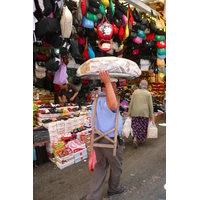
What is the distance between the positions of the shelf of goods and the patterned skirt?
138 cm

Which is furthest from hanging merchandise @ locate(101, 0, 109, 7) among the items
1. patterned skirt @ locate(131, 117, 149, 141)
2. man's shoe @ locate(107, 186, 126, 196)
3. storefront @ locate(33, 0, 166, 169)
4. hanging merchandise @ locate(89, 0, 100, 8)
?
man's shoe @ locate(107, 186, 126, 196)

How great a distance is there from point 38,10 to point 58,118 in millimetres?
2416

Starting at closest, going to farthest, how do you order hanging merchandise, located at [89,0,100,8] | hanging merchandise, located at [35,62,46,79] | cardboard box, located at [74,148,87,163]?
cardboard box, located at [74,148,87,163] → hanging merchandise, located at [89,0,100,8] → hanging merchandise, located at [35,62,46,79]

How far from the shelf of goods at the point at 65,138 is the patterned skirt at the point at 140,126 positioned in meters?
1.38

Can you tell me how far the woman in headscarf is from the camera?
15.3 ft

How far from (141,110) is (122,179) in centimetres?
201

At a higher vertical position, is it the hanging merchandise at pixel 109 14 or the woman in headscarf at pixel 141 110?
the hanging merchandise at pixel 109 14

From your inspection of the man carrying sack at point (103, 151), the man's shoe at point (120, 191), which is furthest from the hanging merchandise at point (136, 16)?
the man's shoe at point (120, 191)

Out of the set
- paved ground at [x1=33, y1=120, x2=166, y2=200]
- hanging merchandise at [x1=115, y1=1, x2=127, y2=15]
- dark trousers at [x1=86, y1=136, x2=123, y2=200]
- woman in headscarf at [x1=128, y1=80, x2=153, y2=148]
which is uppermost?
hanging merchandise at [x1=115, y1=1, x2=127, y2=15]

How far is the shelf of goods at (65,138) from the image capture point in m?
3.80

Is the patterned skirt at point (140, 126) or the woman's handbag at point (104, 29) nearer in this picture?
the woman's handbag at point (104, 29)

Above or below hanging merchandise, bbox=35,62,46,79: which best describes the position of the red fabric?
above

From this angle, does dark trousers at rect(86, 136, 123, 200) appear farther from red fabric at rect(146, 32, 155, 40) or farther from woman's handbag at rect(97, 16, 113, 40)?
red fabric at rect(146, 32, 155, 40)

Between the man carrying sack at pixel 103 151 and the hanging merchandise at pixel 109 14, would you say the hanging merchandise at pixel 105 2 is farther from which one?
the man carrying sack at pixel 103 151
